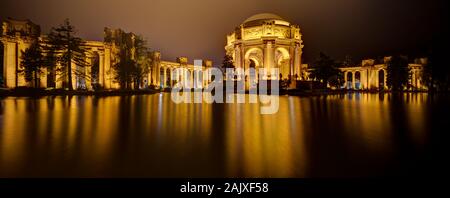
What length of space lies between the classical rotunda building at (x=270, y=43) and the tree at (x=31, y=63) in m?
39.7

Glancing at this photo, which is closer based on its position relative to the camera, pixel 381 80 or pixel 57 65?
pixel 57 65

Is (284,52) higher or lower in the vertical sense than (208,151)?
higher

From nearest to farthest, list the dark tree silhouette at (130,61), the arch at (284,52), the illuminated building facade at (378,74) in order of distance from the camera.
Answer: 1. the dark tree silhouette at (130,61)
2. the arch at (284,52)
3. the illuminated building facade at (378,74)

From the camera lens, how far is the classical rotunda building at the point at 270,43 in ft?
175

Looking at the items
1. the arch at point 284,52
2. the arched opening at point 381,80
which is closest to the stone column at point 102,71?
the arch at point 284,52

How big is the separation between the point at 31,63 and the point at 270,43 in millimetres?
42597

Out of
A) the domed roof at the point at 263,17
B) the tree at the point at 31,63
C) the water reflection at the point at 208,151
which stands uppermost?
the domed roof at the point at 263,17

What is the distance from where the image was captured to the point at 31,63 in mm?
26812

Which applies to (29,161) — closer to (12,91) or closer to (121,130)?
(121,130)

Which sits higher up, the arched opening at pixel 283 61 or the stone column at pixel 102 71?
the arched opening at pixel 283 61

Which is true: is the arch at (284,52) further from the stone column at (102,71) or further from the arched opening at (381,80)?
the stone column at (102,71)

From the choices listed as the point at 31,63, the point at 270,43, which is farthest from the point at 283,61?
the point at 31,63

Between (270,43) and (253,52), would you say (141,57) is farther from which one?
(253,52)

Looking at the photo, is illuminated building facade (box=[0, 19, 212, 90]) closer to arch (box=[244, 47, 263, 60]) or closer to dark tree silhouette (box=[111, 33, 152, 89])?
dark tree silhouette (box=[111, 33, 152, 89])
